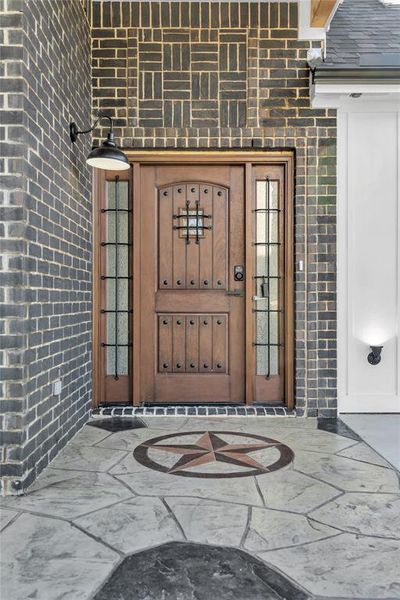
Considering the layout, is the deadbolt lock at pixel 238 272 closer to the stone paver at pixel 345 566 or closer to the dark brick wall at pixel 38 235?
the dark brick wall at pixel 38 235

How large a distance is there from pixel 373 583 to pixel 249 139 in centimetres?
320

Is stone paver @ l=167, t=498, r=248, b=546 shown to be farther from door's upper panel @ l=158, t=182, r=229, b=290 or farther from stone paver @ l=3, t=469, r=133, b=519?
door's upper panel @ l=158, t=182, r=229, b=290

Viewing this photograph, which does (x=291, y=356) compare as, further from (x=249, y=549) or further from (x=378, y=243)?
(x=249, y=549)

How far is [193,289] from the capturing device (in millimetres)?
4004

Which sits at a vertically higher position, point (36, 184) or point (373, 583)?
point (36, 184)

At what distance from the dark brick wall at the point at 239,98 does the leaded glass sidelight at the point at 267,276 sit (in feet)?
0.67

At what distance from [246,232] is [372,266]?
1085mm

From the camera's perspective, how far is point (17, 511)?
2107 millimetres

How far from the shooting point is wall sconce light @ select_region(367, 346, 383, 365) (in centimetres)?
394

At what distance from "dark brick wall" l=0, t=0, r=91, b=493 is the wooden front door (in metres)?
0.72

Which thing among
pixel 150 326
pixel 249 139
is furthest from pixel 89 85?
pixel 150 326

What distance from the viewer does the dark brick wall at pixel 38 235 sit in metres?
2.30

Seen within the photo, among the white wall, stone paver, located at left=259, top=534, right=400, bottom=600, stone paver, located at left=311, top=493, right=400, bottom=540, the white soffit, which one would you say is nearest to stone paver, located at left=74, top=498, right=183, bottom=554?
stone paver, located at left=259, top=534, right=400, bottom=600

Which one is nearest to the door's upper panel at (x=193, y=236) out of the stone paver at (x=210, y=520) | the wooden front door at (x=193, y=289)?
the wooden front door at (x=193, y=289)
